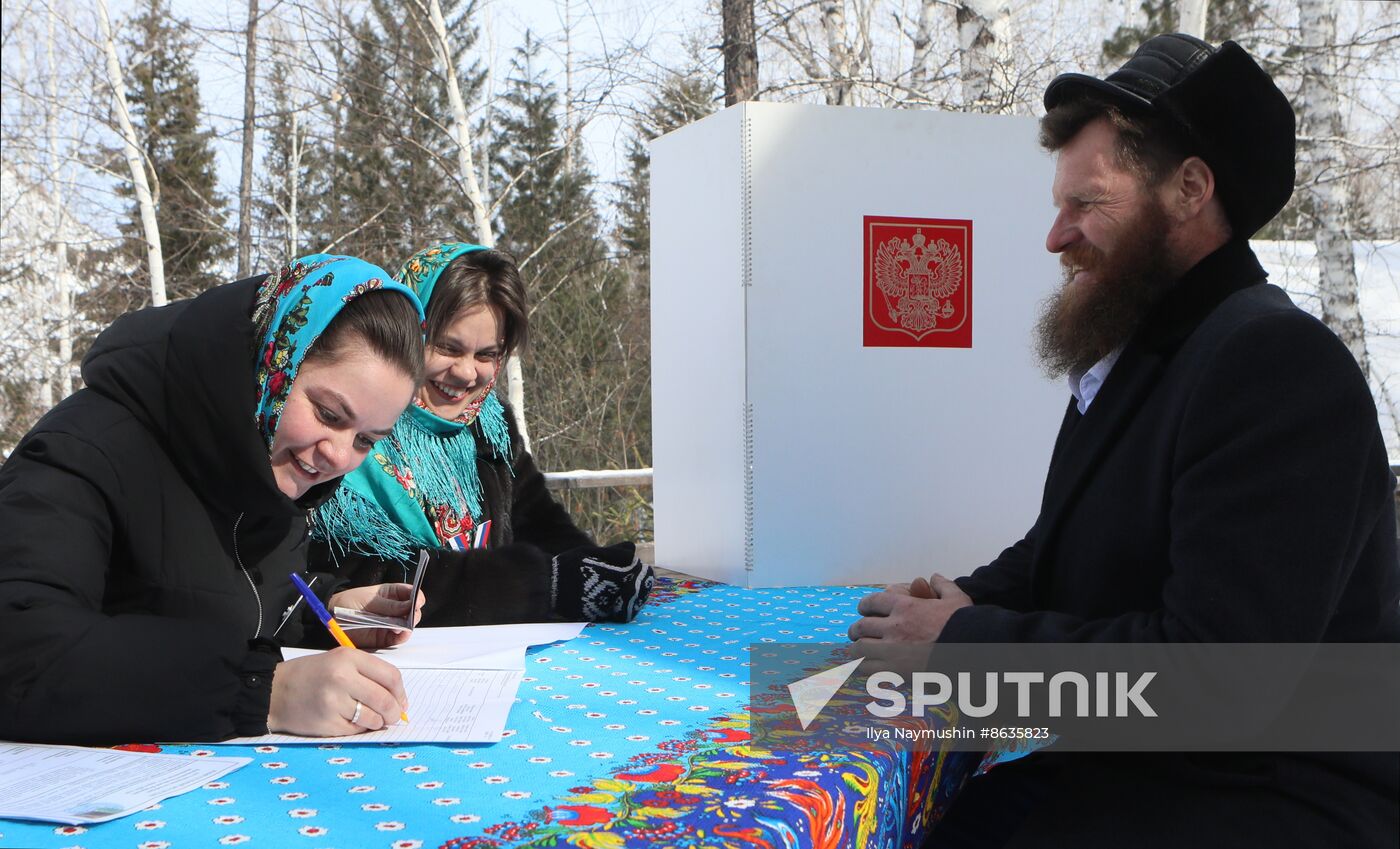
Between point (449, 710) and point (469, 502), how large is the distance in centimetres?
126

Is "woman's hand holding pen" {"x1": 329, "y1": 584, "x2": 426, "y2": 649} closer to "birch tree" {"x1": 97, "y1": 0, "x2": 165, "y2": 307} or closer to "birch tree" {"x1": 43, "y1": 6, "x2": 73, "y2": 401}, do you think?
"birch tree" {"x1": 97, "y1": 0, "x2": 165, "y2": 307}

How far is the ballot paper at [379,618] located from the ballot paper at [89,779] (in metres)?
0.60

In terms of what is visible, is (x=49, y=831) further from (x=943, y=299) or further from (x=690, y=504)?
(x=943, y=299)

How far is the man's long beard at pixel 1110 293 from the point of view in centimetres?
166

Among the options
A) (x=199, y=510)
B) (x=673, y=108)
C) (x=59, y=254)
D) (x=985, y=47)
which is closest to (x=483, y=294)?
(x=199, y=510)

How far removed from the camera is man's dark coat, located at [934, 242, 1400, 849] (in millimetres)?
1320

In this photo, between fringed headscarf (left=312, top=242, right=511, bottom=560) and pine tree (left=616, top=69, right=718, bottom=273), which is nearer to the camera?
fringed headscarf (left=312, top=242, right=511, bottom=560)

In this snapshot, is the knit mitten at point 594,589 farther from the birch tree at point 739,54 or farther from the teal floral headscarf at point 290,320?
the birch tree at point 739,54

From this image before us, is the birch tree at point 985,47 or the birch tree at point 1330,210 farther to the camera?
the birch tree at point 1330,210

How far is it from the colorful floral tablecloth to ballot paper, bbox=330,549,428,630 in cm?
32

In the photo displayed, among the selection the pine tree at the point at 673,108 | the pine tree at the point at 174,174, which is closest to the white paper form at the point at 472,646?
the pine tree at the point at 673,108

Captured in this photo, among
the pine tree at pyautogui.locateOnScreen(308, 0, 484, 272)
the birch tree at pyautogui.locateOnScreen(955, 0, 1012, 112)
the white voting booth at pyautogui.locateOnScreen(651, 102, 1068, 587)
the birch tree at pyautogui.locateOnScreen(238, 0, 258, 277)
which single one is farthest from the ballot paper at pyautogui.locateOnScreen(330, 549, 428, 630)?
the birch tree at pyautogui.locateOnScreen(238, 0, 258, 277)

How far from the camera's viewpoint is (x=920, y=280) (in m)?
2.83

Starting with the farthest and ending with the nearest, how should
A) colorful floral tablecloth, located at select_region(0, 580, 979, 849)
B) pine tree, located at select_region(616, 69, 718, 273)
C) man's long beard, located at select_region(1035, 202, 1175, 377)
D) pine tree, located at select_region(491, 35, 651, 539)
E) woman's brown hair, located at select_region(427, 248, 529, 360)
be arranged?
pine tree, located at select_region(491, 35, 651, 539) < pine tree, located at select_region(616, 69, 718, 273) < woman's brown hair, located at select_region(427, 248, 529, 360) < man's long beard, located at select_region(1035, 202, 1175, 377) < colorful floral tablecloth, located at select_region(0, 580, 979, 849)
